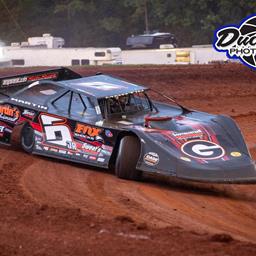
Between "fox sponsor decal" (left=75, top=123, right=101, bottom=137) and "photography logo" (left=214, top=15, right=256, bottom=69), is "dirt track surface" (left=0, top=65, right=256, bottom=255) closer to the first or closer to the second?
"fox sponsor decal" (left=75, top=123, right=101, bottom=137)

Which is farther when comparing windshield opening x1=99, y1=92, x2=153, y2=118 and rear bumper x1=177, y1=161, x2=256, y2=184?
windshield opening x1=99, y1=92, x2=153, y2=118

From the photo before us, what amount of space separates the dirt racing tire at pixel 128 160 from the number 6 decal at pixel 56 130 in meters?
1.11

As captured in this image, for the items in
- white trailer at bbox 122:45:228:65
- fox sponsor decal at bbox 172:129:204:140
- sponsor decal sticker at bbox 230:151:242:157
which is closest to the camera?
sponsor decal sticker at bbox 230:151:242:157

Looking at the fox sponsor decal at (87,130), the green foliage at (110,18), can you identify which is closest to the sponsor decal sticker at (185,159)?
the fox sponsor decal at (87,130)

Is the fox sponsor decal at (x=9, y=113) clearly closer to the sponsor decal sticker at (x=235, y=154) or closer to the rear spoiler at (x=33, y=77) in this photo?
the rear spoiler at (x=33, y=77)

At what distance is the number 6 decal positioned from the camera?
10.0 metres

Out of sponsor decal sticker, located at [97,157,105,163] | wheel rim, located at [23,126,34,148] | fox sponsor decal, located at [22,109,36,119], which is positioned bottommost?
sponsor decal sticker, located at [97,157,105,163]

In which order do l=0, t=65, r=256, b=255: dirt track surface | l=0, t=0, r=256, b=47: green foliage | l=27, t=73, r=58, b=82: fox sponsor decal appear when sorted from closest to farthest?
l=0, t=65, r=256, b=255: dirt track surface, l=27, t=73, r=58, b=82: fox sponsor decal, l=0, t=0, r=256, b=47: green foliage

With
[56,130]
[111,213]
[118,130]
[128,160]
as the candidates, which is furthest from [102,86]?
[111,213]

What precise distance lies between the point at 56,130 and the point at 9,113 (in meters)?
1.15

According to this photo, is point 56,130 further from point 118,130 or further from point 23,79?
point 23,79

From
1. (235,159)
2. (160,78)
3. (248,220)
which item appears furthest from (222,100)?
(248,220)

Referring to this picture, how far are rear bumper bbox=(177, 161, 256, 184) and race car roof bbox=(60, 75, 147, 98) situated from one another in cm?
197

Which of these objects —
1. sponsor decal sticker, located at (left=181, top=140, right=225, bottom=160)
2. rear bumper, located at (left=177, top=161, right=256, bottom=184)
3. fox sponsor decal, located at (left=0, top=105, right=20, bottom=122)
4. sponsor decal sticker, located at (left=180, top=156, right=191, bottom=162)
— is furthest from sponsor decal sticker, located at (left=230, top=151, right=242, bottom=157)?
fox sponsor decal, located at (left=0, top=105, right=20, bottom=122)
